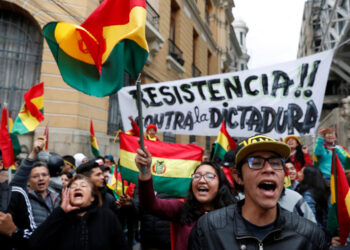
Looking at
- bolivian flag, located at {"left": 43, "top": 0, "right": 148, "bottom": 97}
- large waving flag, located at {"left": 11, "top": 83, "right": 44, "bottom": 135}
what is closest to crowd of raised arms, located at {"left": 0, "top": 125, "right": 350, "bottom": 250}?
bolivian flag, located at {"left": 43, "top": 0, "right": 148, "bottom": 97}

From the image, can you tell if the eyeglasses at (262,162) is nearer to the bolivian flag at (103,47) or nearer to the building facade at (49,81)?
the bolivian flag at (103,47)

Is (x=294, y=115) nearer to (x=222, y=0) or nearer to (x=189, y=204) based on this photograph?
(x=189, y=204)

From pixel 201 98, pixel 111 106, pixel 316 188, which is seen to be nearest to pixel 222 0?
pixel 111 106

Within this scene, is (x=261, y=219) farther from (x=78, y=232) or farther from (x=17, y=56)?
(x=17, y=56)

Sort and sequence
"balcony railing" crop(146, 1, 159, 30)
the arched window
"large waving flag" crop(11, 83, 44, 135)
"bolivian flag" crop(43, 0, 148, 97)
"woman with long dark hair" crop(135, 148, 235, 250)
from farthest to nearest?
"balcony railing" crop(146, 1, 159, 30) < the arched window < "large waving flag" crop(11, 83, 44, 135) < "woman with long dark hair" crop(135, 148, 235, 250) < "bolivian flag" crop(43, 0, 148, 97)

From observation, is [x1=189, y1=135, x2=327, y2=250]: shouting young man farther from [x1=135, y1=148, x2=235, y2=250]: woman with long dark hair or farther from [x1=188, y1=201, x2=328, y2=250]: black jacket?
[x1=135, y1=148, x2=235, y2=250]: woman with long dark hair

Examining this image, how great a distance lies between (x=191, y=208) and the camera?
219cm

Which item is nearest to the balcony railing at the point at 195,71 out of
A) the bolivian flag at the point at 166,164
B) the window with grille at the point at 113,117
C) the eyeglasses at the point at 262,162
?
the window with grille at the point at 113,117

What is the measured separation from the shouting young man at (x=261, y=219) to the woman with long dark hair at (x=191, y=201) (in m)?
0.59

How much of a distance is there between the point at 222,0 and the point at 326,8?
755cm

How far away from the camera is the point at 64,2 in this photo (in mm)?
7555

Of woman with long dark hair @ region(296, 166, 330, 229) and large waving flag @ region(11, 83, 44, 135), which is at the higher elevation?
large waving flag @ region(11, 83, 44, 135)

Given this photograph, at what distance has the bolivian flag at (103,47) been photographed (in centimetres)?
170

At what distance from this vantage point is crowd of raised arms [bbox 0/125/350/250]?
1400 mm
